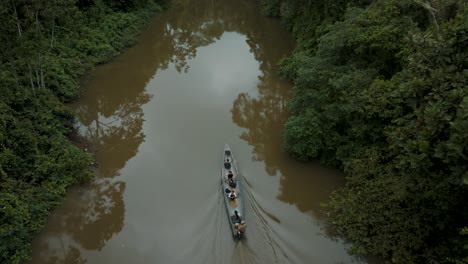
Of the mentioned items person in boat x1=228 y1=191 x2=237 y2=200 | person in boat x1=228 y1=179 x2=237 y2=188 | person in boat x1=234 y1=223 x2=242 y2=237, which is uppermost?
person in boat x1=228 y1=179 x2=237 y2=188

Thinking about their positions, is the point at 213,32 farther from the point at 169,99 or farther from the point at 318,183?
the point at 318,183

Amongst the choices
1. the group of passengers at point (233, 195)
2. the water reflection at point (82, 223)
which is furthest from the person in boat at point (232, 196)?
the water reflection at point (82, 223)

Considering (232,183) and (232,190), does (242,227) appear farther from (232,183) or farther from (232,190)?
(232,183)

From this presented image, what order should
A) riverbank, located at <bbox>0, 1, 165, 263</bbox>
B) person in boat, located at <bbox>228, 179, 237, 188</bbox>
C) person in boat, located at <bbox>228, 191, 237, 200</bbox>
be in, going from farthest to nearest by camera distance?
person in boat, located at <bbox>228, 179, 237, 188</bbox>, person in boat, located at <bbox>228, 191, 237, 200</bbox>, riverbank, located at <bbox>0, 1, 165, 263</bbox>

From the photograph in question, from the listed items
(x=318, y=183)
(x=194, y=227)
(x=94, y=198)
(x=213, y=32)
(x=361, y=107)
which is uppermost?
(x=213, y=32)

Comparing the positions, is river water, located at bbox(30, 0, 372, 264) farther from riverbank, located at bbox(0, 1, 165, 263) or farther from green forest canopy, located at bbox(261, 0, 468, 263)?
green forest canopy, located at bbox(261, 0, 468, 263)

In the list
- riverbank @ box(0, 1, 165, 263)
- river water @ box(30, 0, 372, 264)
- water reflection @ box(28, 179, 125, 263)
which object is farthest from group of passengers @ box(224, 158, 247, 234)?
riverbank @ box(0, 1, 165, 263)

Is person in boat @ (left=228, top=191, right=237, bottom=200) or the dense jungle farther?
person in boat @ (left=228, top=191, right=237, bottom=200)

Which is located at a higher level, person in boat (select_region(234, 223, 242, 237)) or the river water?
the river water

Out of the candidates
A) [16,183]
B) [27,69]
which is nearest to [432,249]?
[16,183]
